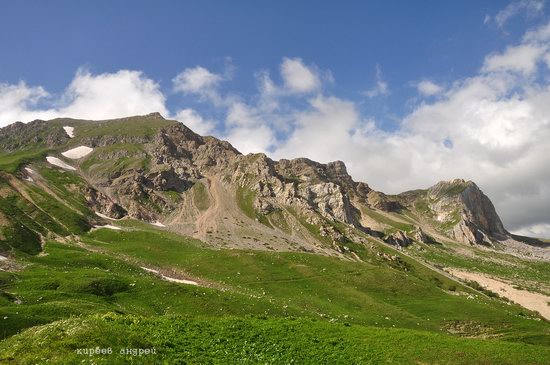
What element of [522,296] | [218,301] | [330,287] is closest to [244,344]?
[218,301]

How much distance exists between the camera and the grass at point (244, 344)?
83.5ft

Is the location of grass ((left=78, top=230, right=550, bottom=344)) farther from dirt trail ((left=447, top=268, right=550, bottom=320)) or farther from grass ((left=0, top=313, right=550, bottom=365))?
grass ((left=0, top=313, right=550, bottom=365))

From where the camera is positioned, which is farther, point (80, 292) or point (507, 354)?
point (80, 292)

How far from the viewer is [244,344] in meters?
34.4

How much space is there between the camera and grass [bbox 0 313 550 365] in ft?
83.5

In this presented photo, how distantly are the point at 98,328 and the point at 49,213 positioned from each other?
169639mm

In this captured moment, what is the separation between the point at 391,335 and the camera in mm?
41000

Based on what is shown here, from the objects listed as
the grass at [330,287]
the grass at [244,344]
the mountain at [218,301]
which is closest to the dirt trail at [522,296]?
the mountain at [218,301]

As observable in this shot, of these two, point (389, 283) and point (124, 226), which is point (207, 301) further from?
point (124, 226)

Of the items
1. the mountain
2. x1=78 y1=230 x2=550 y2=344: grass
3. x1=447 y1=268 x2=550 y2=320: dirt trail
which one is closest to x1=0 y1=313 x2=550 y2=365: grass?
the mountain

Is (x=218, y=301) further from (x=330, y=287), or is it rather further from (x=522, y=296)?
(x=522, y=296)

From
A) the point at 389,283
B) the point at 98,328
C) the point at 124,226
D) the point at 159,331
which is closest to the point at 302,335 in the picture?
the point at 159,331

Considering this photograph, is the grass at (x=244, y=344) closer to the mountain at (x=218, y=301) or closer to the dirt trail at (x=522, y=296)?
the mountain at (x=218, y=301)

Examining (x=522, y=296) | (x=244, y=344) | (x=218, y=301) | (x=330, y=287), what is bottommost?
(x=218, y=301)
